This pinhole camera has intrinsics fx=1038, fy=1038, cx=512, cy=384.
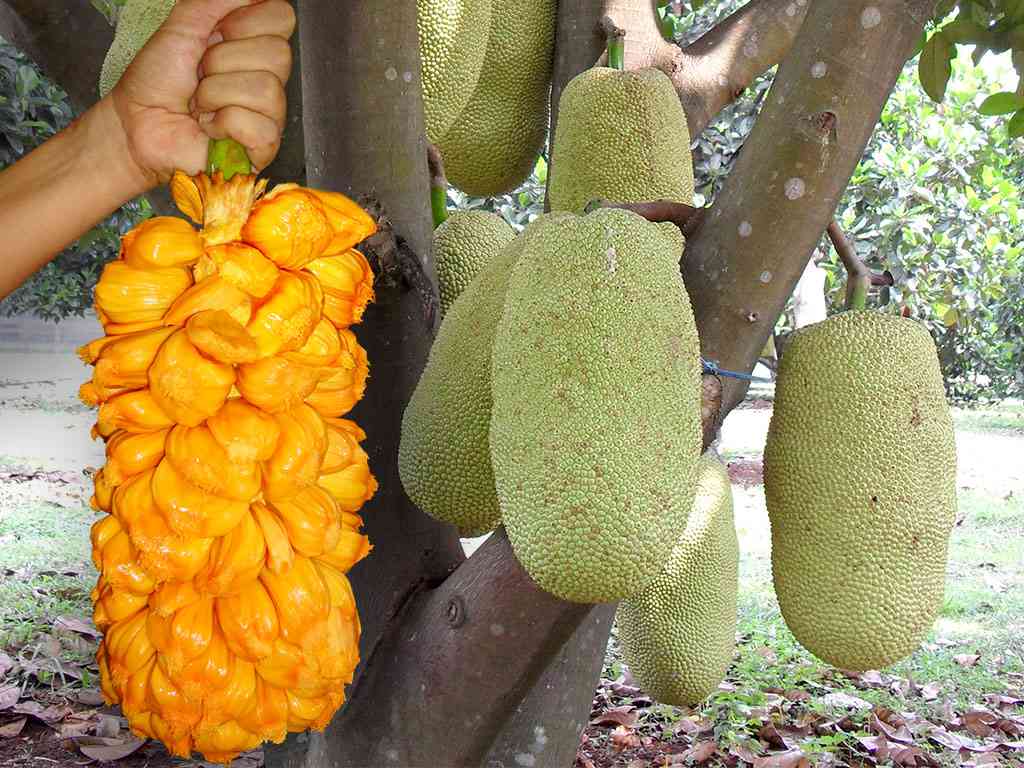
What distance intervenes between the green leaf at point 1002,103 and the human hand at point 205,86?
1.09 meters

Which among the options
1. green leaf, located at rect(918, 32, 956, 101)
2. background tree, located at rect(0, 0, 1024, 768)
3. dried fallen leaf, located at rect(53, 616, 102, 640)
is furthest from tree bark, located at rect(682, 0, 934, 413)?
dried fallen leaf, located at rect(53, 616, 102, 640)

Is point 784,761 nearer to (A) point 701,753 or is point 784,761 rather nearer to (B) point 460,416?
(A) point 701,753

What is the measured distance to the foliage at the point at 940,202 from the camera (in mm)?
4230

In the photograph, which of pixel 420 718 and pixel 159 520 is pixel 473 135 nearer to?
pixel 420 718

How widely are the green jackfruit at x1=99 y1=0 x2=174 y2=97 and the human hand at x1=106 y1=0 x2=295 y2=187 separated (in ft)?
1.66

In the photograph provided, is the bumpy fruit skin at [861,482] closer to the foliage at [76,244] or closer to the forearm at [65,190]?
the forearm at [65,190]

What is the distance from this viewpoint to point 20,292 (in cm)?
382

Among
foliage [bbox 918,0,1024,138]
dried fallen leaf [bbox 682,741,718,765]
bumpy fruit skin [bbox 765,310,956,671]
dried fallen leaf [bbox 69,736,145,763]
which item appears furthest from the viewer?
dried fallen leaf [bbox 682,741,718,765]

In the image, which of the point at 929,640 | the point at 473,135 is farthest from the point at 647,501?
the point at 929,640

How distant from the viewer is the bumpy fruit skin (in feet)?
3.32

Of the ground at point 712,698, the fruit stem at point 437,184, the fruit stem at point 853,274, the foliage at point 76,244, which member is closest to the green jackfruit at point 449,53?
Answer: the fruit stem at point 437,184

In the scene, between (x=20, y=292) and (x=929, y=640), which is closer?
(x=929, y=640)

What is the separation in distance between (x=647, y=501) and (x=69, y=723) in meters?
2.11

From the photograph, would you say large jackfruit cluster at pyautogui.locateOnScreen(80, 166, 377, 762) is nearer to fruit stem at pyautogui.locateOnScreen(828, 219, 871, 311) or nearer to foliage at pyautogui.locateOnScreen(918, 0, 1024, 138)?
fruit stem at pyautogui.locateOnScreen(828, 219, 871, 311)
